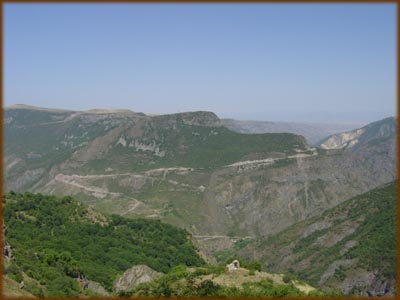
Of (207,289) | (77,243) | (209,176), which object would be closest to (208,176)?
(209,176)

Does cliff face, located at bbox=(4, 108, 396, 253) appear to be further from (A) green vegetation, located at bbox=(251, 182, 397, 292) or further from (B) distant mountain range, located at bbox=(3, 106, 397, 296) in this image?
(A) green vegetation, located at bbox=(251, 182, 397, 292)

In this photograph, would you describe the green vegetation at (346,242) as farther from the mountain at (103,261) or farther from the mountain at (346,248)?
the mountain at (103,261)

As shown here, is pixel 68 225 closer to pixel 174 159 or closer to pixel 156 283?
pixel 156 283

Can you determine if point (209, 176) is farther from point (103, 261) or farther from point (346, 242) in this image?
point (103, 261)

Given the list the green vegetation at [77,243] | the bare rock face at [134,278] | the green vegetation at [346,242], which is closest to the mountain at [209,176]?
the green vegetation at [346,242]

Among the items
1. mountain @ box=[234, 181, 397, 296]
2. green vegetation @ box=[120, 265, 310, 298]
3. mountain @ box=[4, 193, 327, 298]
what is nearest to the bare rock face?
mountain @ box=[4, 193, 327, 298]

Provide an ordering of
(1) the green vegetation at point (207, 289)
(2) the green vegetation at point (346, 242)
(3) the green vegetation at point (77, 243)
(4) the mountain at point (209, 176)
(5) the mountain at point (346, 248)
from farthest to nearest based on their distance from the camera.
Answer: (4) the mountain at point (209, 176), (2) the green vegetation at point (346, 242), (5) the mountain at point (346, 248), (3) the green vegetation at point (77, 243), (1) the green vegetation at point (207, 289)
